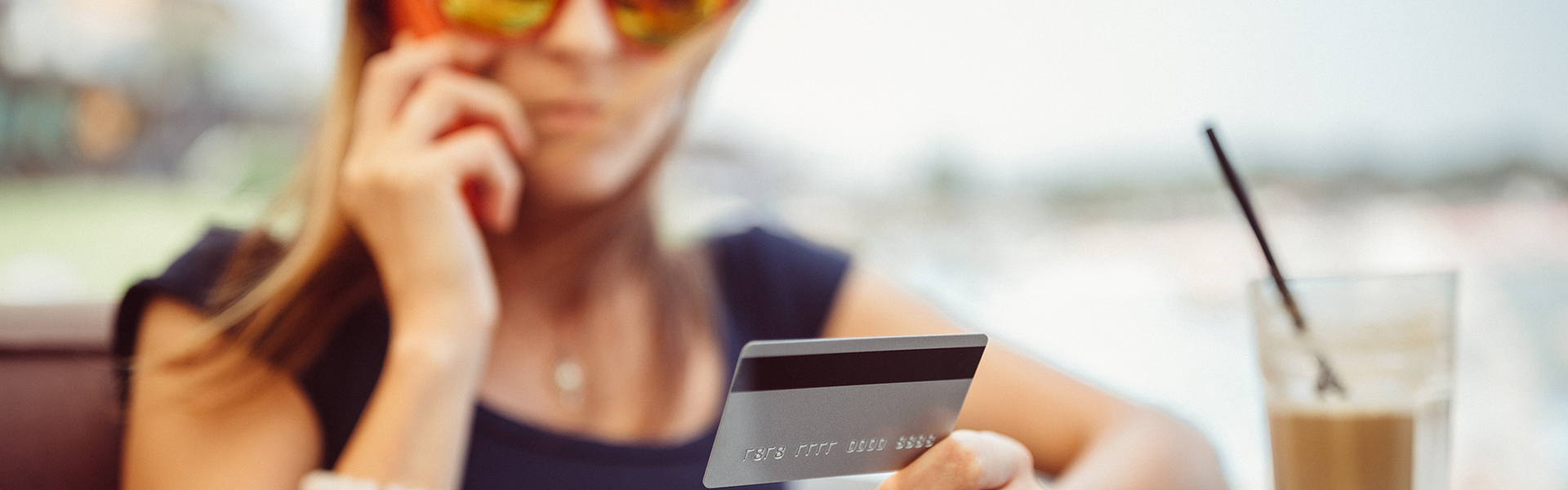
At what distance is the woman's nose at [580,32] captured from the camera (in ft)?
2.67

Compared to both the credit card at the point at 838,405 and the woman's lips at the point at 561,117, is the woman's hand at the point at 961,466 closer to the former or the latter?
the credit card at the point at 838,405

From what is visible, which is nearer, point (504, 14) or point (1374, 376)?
A: point (1374, 376)

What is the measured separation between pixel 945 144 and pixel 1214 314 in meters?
0.48

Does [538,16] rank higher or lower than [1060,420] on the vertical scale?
higher

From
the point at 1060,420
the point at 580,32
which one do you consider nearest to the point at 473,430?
the point at 580,32

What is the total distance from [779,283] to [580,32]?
0.32 meters

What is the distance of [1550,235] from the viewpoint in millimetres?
1479

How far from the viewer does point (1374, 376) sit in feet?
1.60

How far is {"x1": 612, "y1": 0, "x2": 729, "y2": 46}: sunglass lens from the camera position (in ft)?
2.72

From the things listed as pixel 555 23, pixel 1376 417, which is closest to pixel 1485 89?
pixel 1376 417

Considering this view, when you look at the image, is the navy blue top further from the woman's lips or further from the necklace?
the woman's lips

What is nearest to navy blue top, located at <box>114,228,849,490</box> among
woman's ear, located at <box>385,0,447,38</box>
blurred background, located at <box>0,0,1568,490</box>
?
woman's ear, located at <box>385,0,447,38</box>

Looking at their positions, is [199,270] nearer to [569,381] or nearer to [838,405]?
[569,381]

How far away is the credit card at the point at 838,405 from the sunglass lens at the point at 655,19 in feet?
1.73
